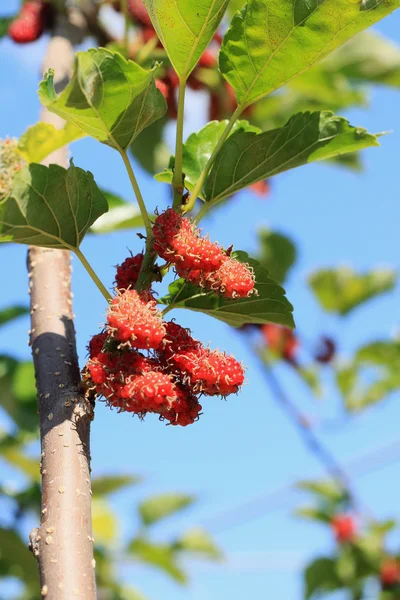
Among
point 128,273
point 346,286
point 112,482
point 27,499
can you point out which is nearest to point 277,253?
point 346,286

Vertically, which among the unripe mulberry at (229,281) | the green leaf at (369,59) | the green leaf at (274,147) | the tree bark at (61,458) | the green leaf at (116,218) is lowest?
the tree bark at (61,458)

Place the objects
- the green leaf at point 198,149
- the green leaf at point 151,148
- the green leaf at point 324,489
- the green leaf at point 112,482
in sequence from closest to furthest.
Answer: the green leaf at point 198,149 < the green leaf at point 151,148 < the green leaf at point 112,482 < the green leaf at point 324,489

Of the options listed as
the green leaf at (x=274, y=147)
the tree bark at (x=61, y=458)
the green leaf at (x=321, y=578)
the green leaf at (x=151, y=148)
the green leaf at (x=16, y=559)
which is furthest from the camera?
the green leaf at (x=321, y=578)

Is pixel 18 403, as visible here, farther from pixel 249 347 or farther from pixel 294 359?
pixel 294 359

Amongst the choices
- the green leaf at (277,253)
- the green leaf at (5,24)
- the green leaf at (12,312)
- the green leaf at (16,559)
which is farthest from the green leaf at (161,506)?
the green leaf at (5,24)

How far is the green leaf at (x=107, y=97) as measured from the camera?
779mm

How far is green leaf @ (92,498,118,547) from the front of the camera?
2902 mm

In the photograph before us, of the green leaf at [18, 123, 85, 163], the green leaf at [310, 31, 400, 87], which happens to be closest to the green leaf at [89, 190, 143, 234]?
the green leaf at [18, 123, 85, 163]

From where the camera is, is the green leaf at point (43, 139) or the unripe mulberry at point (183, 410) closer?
the unripe mulberry at point (183, 410)

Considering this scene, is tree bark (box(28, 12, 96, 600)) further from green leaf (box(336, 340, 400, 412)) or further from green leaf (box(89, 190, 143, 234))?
green leaf (box(336, 340, 400, 412))

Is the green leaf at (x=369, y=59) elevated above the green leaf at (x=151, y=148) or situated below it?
above

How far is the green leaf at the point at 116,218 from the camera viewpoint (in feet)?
5.24

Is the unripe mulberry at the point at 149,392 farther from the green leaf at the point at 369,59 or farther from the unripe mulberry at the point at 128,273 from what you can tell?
the green leaf at the point at 369,59

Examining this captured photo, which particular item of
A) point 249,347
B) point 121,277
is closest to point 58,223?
point 121,277
